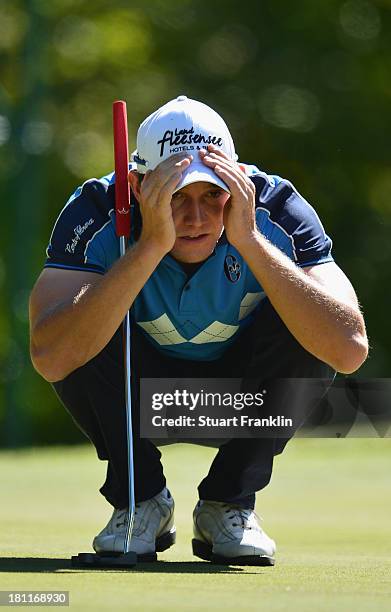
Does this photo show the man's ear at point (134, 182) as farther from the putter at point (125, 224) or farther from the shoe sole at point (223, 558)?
the shoe sole at point (223, 558)

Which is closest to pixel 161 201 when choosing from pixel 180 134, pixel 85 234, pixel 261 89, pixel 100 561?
pixel 180 134

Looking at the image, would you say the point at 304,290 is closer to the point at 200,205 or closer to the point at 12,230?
the point at 200,205

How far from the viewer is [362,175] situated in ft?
54.4

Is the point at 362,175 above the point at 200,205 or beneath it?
above

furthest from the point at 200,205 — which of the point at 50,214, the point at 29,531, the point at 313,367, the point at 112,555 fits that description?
the point at 50,214

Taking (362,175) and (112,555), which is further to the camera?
(362,175)

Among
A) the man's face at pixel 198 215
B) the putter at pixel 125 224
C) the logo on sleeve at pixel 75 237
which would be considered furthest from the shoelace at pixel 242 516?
the logo on sleeve at pixel 75 237

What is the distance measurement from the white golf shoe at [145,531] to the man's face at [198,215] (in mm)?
794

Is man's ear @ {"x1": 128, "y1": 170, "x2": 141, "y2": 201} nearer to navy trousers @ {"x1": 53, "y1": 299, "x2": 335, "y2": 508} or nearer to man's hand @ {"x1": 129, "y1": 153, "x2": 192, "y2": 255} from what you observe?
man's hand @ {"x1": 129, "y1": 153, "x2": 192, "y2": 255}

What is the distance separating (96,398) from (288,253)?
719mm

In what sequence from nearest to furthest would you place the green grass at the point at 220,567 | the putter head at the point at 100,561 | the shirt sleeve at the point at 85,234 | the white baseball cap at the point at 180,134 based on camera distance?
the green grass at the point at 220,567, the putter head at the point at 100,561, the white baseball cap at the point at 180,134, the shirt sleeve at the point at 85,234

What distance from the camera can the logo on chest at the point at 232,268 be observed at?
430 cm

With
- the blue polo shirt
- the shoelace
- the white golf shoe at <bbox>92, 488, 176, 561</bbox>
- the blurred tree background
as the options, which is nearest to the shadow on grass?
the white golf shoe at <bbox>92, 488, 176, 561</bbox>

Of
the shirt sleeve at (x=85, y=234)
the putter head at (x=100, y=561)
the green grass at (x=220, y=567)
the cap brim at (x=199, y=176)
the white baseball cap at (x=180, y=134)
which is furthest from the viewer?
the shirt sleeve at (x=85, y=234)
